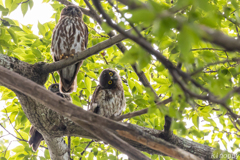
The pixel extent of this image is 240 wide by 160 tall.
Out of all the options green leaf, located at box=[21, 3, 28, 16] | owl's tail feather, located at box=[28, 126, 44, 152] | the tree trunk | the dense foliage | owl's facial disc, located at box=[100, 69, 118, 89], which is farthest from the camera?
owl's facial disc, located at box=[100, 69, 118, 89]

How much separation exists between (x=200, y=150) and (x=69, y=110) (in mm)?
2034

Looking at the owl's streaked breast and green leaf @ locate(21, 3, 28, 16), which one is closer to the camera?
green leaf @ locate(21, 3, 28, 16)

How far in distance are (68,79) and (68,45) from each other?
689mm

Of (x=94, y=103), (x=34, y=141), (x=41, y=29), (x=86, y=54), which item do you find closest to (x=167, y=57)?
(x=86, y=54)

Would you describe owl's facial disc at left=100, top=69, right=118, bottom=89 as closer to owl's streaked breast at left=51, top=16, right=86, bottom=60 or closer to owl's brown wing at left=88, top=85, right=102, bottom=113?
owl's brown wing at left=88, top=85, right=102, bottom=113

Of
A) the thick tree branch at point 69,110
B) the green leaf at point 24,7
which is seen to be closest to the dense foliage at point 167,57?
the green leaf at point 24,7

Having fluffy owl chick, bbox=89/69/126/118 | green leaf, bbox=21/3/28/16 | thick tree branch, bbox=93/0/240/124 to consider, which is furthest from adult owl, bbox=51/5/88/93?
thick tree branch, bbox=93/0/240/124

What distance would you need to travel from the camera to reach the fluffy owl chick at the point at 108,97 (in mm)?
4336

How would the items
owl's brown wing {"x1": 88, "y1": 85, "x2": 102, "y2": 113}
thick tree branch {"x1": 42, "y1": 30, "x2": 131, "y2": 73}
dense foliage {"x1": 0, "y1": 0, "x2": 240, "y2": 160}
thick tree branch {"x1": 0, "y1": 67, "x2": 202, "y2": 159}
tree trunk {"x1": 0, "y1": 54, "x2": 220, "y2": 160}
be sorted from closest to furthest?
dense foliage {"x1": 0, "y1": 0, "x2": 240, "y2": 160}, thick tree branch {"x1": 0, "y1": 67, "x2": 202, "y2": 159}, thick tree branch {"x1": 42, "y1": 30, "x2": 131, "y2": 73}, tree trunk {"x1": 0, "y1": 54, "x2": 220, "y2": 160}, owl's brown wing {"x1": 88, "y1": 85, "x2": 102, "y2": 113}

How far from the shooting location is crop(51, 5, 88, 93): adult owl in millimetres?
4164

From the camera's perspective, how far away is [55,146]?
139 inches

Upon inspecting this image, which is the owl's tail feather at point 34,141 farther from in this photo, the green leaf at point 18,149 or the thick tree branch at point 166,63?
the thick tree branch at point 166,63

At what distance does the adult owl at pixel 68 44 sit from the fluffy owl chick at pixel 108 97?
550mm

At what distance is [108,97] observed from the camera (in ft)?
14.3
